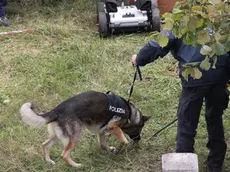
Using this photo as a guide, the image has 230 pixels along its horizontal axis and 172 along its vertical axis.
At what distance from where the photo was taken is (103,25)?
26.4 ft

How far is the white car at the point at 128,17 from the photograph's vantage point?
810 centimetres

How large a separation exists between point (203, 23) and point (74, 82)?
14.3 feet

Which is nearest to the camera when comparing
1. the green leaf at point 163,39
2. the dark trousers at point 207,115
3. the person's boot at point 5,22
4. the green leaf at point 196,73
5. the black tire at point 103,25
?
the green leaf at point 163,39

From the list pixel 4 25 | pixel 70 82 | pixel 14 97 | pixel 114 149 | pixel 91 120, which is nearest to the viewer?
pixel 91 120

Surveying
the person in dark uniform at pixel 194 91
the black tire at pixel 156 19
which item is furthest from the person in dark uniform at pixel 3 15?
the person in dark uniform at pixel 194 91

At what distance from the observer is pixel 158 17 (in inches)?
323

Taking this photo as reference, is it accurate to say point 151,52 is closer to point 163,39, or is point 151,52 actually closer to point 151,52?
point 151,52

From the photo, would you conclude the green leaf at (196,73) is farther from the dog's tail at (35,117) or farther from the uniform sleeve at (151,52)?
the dog's tail at (35,117)

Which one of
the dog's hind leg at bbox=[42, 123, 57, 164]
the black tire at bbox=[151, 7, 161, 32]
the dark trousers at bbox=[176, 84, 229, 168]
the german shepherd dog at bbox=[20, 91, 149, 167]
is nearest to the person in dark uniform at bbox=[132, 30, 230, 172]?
the dark trousers at bbox=[176, 84, 229, 168]

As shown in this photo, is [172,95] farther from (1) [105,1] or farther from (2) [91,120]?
(1) [105,1]

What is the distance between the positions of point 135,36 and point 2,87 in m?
2.77

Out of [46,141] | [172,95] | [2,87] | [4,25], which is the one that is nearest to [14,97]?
[2,87]

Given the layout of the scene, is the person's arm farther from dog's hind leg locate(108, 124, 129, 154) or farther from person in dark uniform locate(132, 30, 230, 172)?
dog's hind leg locate(108, 124, 129, 154)

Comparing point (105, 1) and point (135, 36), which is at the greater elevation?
point (105, 1)
